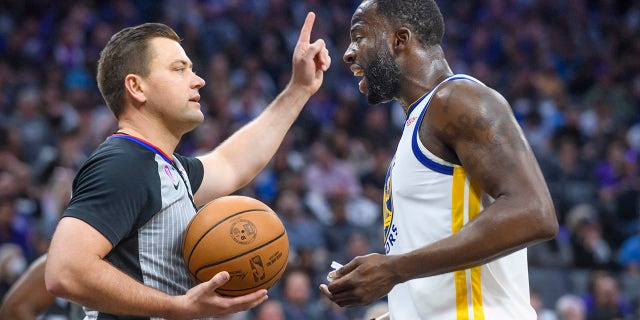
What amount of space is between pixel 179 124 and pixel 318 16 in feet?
37.4

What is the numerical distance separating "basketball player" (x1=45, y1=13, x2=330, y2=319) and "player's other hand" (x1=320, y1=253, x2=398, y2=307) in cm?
44

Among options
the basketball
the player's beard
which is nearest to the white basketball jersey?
the player's beard

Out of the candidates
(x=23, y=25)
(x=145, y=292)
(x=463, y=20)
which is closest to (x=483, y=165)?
(x=145, y=292)

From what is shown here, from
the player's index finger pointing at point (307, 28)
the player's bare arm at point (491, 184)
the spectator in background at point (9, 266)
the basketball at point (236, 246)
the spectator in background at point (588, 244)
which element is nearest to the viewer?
the player's bare arm at point (491, 184)

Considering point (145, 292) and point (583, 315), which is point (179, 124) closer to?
point (145, 292)

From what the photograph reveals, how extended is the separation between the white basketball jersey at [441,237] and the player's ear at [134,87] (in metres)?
1.13

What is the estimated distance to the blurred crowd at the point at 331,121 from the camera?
8.69 meters

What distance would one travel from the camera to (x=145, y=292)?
9.73 ft

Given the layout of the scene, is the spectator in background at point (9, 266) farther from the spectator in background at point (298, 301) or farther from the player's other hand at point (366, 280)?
the player's other hand at point (366, 280)

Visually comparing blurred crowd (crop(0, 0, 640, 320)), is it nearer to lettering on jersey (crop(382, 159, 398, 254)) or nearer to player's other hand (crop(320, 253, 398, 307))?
lettering on jersey (crop(382, 159, 398, 254))

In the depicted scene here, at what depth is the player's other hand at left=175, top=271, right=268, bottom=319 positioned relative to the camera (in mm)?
2918

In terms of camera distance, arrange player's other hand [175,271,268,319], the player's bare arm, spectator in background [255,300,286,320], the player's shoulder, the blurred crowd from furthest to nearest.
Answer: the blurred crowd < spectator in background [255,300,286,320] < player's other hand [175,271,268,319] < the player's shoulder < the player's bare arm

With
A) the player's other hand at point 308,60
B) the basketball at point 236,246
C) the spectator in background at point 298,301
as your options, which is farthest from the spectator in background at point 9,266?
the basketball at point 236,246

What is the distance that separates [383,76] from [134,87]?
3.44 ft
